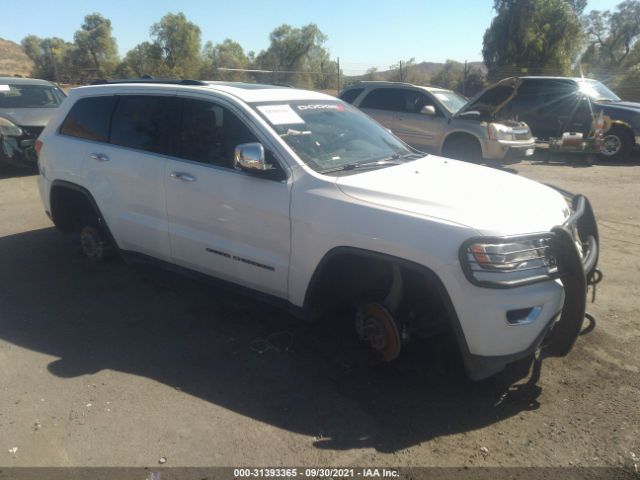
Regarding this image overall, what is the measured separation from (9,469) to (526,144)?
10614 millimetres

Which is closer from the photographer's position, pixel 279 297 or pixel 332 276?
pixel 332 276

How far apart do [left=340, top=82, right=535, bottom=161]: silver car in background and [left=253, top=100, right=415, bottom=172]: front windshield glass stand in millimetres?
6315

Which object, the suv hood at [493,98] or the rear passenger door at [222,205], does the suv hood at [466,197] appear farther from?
the suv hood at [493,98]

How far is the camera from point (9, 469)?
255 centimetres

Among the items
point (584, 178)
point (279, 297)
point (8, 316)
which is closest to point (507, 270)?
point (279, 297)

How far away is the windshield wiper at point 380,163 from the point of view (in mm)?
3584

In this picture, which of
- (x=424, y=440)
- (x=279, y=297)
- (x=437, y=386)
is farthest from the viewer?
(x=279, y=297)

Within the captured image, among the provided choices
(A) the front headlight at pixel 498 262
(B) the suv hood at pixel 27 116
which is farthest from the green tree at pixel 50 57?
(A) the front headlight at pixel 498 262

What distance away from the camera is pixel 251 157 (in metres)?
3.31

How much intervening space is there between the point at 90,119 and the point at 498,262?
→ 13.2ft

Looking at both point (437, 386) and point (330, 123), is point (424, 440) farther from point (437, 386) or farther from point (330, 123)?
point (330, 123)

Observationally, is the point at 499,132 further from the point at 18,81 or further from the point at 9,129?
the point at 18,81

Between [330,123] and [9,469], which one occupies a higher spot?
[330,123]

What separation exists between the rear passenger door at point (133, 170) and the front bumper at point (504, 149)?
7603mm
